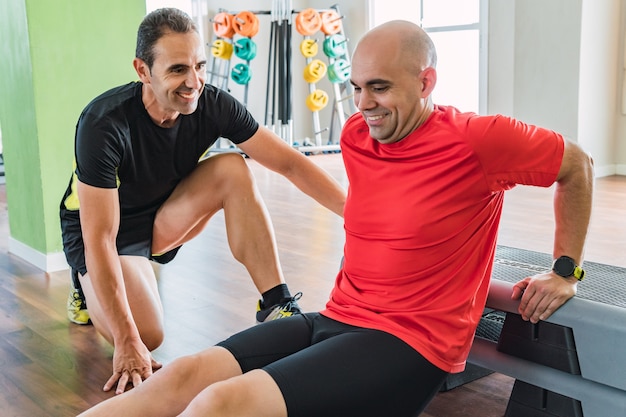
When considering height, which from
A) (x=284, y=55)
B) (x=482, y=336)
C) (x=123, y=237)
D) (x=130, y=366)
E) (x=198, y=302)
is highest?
(x=284, y=55)

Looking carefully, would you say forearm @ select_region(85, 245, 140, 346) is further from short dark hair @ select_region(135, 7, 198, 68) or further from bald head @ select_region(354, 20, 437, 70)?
bald head @ select_region(354, 20, 437, 70)

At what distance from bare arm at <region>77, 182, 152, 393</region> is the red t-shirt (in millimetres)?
649

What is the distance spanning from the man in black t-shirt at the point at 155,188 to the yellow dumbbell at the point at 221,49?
4.47 m

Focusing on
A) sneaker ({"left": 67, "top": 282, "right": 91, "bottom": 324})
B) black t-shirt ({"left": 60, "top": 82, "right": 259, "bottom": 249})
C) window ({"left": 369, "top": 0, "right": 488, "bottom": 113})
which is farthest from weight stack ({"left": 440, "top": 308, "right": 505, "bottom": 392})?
window ({"left": 369, "top": 0, "right": 488, "bottom": 113})

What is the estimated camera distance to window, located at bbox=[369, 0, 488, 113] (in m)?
6.22

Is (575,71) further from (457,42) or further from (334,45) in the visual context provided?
(334,45)

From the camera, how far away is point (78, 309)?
7.91 feet

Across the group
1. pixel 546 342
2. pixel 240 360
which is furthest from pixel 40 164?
pixel 546 342

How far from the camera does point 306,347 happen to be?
4.76ft

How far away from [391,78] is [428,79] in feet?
0.25

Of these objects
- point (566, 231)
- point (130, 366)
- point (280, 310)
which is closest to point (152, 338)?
point (130, 366)

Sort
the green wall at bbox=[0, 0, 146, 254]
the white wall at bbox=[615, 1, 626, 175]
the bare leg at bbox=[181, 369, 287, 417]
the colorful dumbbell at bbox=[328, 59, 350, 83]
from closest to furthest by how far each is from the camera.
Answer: the bare leg at bbox=[181, 369, 287, 417], the green wall at bbox=[0, 0, 146, 254], the white wall at bbox=[615, 1, 626, 175], the colorful dumbbell at bbox=[328, 59, 350, 83]

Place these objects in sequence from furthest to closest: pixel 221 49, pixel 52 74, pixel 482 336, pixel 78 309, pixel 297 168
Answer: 1. pixel 221 49
2. pixel 52 74
3. pixel 78 309
4. pixel 297 168
5. pixel 482 336

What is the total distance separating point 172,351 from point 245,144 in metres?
0.64
